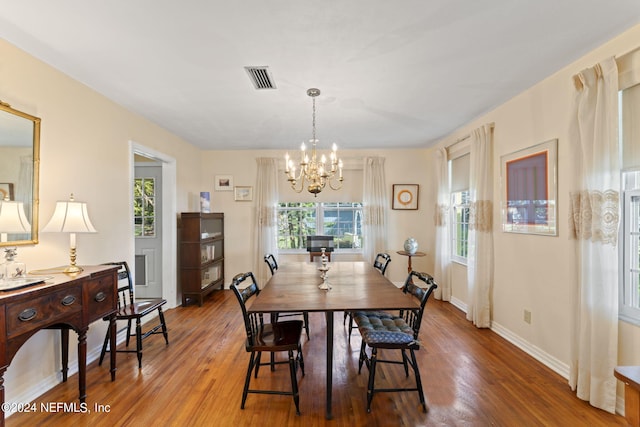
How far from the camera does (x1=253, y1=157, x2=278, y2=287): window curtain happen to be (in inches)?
201

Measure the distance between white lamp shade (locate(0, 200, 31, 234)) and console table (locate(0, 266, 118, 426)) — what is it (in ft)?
1.20

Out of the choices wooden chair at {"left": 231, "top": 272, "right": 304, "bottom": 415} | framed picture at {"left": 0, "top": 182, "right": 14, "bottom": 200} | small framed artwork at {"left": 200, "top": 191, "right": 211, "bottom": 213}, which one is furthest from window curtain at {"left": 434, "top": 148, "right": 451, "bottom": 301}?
framed picture at {"left": 0, "top": 182, "right": 14, "bottom": 200}

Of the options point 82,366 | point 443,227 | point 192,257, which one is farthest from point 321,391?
point 443,227

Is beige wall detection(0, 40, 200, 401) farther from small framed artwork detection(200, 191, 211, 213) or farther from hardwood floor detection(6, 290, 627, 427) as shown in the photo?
small framed artwork detection(200, 191, 211, 213)

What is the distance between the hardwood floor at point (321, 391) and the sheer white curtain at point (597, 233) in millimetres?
257

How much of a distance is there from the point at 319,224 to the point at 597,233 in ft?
12.9

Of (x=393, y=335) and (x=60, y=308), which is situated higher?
(x=60, y=308)

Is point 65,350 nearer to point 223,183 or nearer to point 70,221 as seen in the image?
point 70,221

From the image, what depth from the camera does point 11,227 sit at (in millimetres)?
1868

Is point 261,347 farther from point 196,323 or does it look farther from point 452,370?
point 196,323

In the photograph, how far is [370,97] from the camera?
2.95m

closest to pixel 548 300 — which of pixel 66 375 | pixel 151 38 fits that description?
pixel 151 38

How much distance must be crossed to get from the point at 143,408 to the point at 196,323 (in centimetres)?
162

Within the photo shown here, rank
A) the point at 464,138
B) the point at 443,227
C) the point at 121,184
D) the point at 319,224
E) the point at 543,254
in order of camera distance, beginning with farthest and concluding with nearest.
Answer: the point at 319,224 < the point at 443,227 < the point at 464,138 < the point at 121,184 < the point at 543,254
